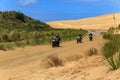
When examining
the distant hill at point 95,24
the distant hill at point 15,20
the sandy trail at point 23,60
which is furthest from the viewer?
the distant hill at point 95,24

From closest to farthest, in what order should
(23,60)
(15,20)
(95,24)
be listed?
(23,60)
(15,20)
(95,24)

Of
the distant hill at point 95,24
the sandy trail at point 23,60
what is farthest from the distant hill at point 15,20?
the sandy trail at point 23,60

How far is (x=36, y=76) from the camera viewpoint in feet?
48.8

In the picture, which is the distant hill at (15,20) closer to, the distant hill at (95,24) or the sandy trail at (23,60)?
the distant hill at (95,24)

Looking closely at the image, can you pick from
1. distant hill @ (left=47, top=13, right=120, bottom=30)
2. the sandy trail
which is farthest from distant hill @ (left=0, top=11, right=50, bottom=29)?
the sandy trail

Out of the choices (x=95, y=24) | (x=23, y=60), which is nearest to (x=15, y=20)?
(x=95, y=24)

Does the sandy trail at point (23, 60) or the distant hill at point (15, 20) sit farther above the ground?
the distant hill at point (15, 20)

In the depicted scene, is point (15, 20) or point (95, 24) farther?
point (95, 24)

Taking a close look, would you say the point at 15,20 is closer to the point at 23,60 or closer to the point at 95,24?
the point at 95,24

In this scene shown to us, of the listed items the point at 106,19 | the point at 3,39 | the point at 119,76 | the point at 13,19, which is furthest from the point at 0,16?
the point at 119,76

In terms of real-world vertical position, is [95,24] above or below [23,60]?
above

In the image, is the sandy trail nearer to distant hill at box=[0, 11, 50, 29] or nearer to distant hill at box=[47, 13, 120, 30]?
distant hill at box=[0, 11, 50, 29]

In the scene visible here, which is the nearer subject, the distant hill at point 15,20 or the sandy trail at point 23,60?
the sandy trail at point 23,60

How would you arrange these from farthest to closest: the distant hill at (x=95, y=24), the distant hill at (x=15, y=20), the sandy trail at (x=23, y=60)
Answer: the distant hill at (x=95, y=24) < the distant hill at (x=15, y=20) < the sandy trail at (x=23, y=60)
